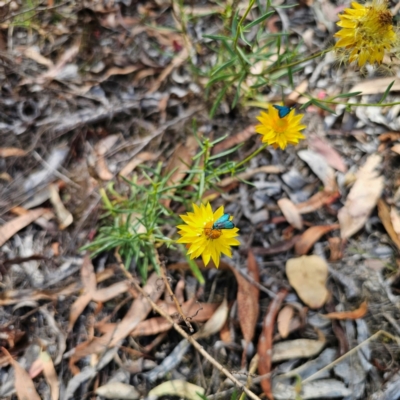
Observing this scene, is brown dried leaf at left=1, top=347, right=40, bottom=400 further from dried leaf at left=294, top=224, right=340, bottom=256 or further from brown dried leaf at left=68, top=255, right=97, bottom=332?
dried leaf at left=294, top=224, right=340, bottom=256

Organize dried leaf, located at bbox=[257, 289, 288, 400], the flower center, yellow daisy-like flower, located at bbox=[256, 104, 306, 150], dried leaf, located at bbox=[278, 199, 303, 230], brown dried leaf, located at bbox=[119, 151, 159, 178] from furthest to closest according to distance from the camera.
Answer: brown dried leaf, located at bbox=[119, 151, 159, 178], dried leaf, located at bbox=[278, 199, 303, 230], dried leaf, located at bbox=[257, 289, 288, 400], yellow daisy-like flower, located at bbox=[256, 104, 306, 150], the flower center

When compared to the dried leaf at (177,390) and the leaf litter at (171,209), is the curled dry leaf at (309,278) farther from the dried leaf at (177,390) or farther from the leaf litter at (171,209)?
the dried leaf at (177,390)

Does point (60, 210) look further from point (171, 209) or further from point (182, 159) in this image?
point (182, 159)

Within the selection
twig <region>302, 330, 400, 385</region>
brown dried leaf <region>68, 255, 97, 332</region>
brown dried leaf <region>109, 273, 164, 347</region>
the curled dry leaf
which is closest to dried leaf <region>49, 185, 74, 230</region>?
brown dried leaf <region>68, 255, 97, 332</region>

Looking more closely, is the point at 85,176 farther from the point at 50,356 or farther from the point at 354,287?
the point at 354,287

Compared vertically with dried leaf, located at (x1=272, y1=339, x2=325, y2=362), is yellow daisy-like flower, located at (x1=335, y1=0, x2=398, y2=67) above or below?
above

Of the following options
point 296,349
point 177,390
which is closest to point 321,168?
point 296,349
